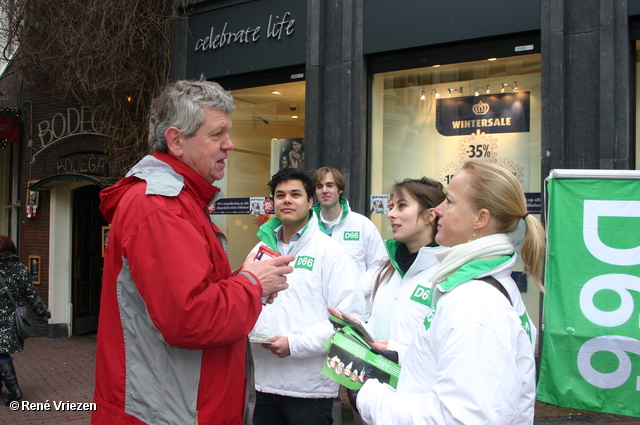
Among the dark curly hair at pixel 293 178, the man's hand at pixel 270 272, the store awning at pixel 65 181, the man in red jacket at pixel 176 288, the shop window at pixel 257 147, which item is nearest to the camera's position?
the man in red jacket at pixel 176 288

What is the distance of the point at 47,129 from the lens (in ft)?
35.5

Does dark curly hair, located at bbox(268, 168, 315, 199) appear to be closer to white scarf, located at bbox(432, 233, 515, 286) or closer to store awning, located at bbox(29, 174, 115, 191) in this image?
white scarf, located at bbox(432, 233, 515, 286)

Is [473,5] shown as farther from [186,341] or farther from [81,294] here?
[81,294]

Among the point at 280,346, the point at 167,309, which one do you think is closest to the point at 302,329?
the point at 280,346

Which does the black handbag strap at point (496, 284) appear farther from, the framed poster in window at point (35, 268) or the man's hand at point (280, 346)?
the framed poster in window at point (35, 268)

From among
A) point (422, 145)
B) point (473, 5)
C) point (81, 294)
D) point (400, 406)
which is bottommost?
point (81, 294)

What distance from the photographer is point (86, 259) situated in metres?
11.0

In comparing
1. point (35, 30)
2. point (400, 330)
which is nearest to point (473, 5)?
point (400, 330)

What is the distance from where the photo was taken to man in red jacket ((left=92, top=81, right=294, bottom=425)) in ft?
6.10

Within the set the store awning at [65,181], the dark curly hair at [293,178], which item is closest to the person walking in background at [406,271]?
the dark curly hair at [293,178]

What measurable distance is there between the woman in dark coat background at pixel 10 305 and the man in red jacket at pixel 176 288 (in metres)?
5.28

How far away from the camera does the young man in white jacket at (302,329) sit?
11.0ft

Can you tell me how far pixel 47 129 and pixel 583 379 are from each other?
10163 mm

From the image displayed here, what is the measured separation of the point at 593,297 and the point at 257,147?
570cm
